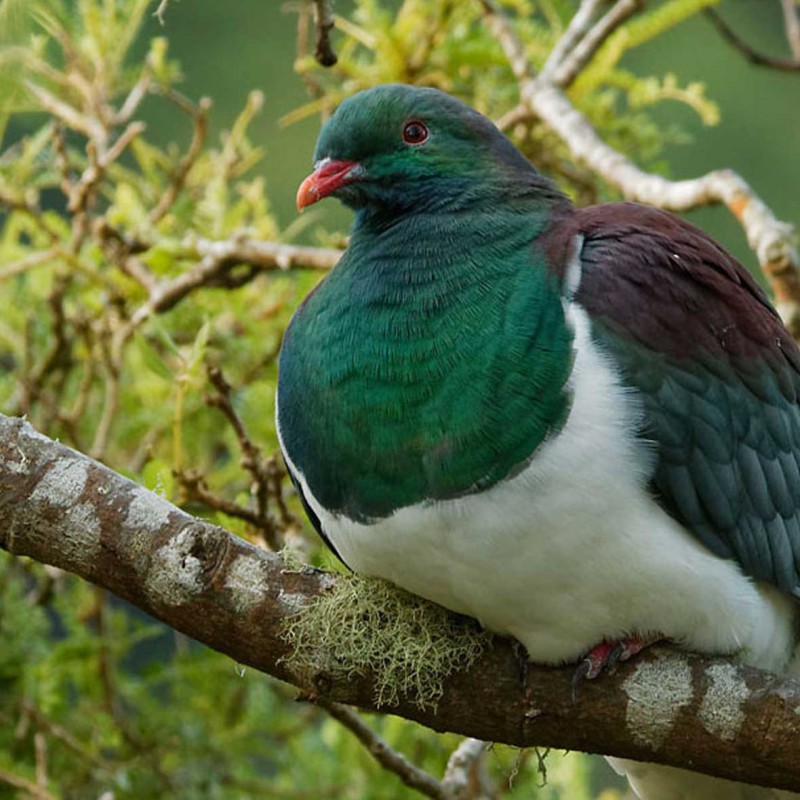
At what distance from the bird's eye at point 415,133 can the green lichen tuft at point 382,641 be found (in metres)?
0.69

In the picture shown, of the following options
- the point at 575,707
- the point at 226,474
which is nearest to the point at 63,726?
the point at 226,474

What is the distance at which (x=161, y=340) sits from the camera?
309 centimetres

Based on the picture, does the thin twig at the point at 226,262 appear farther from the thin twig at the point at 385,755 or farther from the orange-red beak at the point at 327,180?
the thin twig at the point at 385,755

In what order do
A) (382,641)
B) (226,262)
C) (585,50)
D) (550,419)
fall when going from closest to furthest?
(550,419) < (382,641) < (226,262) < (585,50)

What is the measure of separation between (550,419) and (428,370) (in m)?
0.19

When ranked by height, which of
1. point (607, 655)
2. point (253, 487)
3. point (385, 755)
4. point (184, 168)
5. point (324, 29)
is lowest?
point (385, 755)

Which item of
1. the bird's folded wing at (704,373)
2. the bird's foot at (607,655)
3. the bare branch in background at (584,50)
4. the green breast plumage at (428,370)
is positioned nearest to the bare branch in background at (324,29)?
the green breast plumage at (428,370)

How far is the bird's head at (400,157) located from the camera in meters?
2.33

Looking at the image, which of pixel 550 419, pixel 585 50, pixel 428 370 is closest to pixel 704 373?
pixel 550 419

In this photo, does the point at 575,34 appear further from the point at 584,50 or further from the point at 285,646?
the point at 285,646

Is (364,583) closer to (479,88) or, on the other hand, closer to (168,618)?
(168,618)

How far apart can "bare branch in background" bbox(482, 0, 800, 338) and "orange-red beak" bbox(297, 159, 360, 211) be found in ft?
Result: 2.59

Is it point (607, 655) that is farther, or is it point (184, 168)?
point (184, 168)

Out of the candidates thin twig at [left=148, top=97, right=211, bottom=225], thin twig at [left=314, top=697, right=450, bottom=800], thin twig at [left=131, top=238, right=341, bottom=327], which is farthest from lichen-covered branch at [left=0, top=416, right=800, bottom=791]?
thin twig at [left=148, top=97, right=211, bottom=225]
